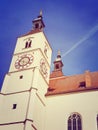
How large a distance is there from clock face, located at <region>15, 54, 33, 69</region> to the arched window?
7115mm

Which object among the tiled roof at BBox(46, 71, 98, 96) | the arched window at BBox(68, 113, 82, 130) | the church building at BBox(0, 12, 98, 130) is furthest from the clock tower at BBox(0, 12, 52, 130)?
the arched window at BBox(68, 113, 82, 130)

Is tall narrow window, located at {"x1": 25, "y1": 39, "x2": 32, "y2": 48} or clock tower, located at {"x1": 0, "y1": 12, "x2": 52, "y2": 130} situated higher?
tall narrow window, located at {"x1": 25, "y1": 39, "x2": 32, "y2": 48}

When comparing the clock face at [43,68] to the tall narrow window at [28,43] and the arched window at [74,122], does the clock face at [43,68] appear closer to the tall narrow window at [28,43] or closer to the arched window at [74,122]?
the tall narrow window at [28,43]

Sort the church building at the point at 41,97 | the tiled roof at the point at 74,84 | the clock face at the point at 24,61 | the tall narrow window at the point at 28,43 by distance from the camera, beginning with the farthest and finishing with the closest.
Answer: the tall narrow window at the point at 28,43 → the clock face at the point at 24,61 → the tiled roof at the point at 74,84 → the church building at the point at 41,97

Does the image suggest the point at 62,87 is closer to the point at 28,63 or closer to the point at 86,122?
the point at 28,63

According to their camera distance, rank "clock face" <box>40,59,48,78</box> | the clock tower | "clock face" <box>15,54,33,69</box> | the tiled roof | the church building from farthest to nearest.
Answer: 1. "clock face" <box>40,59,48,78</box>
2. "clock face" <box>15,54,33,69</box>
3. the tiled roof
4. the church building
5. the clock tower

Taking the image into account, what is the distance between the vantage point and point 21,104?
20.7m

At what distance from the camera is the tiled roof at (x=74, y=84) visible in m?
22.7

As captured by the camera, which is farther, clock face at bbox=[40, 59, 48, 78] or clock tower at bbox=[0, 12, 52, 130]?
clock face at bbox=[40, 59, 48, 78]

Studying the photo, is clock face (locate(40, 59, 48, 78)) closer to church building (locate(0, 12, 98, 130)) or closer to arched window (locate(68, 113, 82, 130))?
church building (locate(0, 12, 98, 130))

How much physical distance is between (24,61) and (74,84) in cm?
567

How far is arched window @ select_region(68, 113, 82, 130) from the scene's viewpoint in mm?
19936

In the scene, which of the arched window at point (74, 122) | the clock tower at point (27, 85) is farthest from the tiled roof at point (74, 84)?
the arched window at point (74, 122)

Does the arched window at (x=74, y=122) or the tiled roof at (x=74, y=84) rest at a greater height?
the tiled roof at (x=74, y=84)
